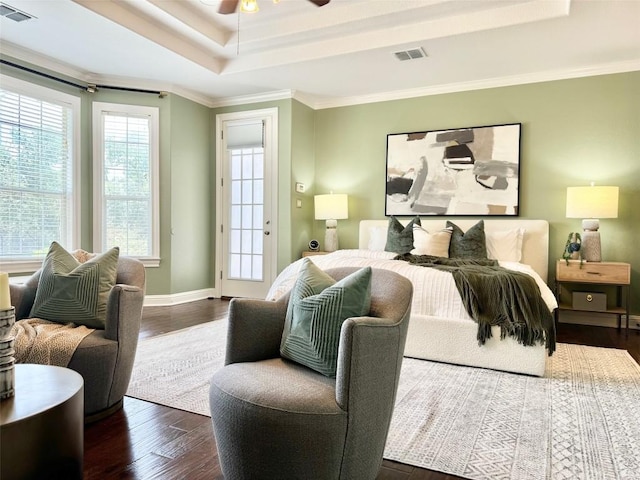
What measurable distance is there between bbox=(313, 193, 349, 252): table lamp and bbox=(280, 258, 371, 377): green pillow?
3.79m

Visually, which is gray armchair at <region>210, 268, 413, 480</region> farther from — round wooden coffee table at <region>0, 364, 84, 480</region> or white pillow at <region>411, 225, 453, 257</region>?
white pillow at <region>411, 225, 453, 257</region>

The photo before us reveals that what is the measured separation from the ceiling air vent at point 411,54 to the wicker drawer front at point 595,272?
99.9 inches

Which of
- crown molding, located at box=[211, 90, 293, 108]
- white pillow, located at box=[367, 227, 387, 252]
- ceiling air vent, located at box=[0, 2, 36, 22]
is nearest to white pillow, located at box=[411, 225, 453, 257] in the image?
white pillow, located at box=[367, 227, 387, 252]

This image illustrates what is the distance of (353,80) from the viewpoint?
5.11 metres

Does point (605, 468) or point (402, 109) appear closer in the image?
point (605, 468)

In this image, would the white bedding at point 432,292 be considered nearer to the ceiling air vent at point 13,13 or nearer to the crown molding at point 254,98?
the crown molding at point 254,98

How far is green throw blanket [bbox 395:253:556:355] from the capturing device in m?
2.86

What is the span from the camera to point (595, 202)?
13.7 feet

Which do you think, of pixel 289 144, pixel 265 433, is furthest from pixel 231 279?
pixel 265 433

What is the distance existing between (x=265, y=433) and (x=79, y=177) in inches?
181

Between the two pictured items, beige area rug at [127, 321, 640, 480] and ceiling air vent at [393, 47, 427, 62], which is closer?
beige area rug at [127, 321, 640, 480]

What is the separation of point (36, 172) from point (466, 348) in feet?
14.9

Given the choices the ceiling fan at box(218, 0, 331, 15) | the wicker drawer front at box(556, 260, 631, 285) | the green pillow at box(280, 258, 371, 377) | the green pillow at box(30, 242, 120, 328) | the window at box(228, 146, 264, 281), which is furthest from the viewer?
the window at box(228, 146, 264, 281)

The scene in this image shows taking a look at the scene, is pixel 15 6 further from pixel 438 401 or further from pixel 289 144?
pixel 438 401
